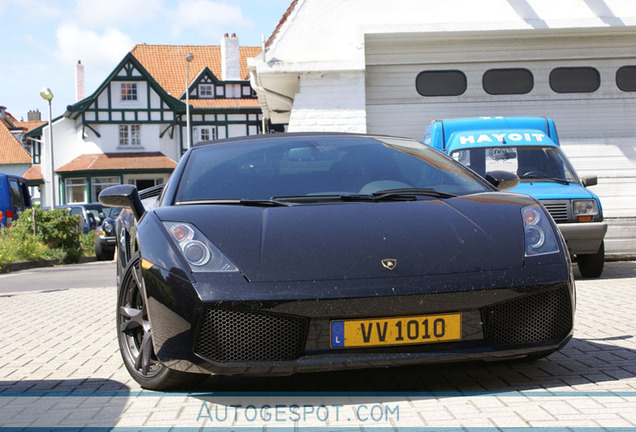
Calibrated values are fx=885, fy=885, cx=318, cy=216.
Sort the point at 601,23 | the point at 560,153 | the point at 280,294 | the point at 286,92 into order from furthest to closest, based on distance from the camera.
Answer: the point at 286,92, the point at 601,23, the point at 560,153, the point at 280,294

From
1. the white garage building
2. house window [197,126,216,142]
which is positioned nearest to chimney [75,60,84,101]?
house window [197,126,216,142]

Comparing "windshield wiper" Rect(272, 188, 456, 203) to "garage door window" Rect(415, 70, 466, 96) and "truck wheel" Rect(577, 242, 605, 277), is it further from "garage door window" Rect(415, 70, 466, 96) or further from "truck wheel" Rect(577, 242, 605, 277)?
"garage door window" Rect(415, 70, 466, 96)

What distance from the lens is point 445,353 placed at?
3.82 m

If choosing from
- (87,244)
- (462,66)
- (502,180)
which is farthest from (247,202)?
(87,244)

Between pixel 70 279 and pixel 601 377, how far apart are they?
35.0ft

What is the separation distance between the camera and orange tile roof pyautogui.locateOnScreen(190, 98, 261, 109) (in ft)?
176

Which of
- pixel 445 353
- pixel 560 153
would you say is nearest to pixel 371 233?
pixel 445 353

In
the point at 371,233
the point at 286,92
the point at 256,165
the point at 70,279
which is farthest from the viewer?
the point at 286,92

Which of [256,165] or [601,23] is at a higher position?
[601,23]

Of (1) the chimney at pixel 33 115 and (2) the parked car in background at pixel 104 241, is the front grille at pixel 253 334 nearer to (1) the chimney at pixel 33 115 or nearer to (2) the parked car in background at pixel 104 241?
(2) the parked car in background at pixel 104 241

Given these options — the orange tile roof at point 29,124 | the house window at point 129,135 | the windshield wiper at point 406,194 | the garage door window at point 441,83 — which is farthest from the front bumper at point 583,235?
Answer: the orange tile roof at point 29,124

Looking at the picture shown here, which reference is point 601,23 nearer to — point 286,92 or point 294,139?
point 286,92

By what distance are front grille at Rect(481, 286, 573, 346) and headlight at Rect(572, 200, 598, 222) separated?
19.6ft

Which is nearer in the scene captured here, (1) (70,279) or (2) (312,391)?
(2) (312,391)
